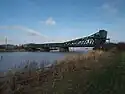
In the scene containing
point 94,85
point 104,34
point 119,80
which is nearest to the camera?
point 94,85

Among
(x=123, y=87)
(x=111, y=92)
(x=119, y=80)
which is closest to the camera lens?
(x=111, y=92)

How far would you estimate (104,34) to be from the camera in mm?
119062

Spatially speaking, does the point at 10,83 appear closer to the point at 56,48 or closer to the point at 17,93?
the point at 17,93

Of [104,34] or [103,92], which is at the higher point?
[104,34]

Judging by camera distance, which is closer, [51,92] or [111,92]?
[111,92]

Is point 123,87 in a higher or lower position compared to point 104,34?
lower

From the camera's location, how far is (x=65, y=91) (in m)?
7.68

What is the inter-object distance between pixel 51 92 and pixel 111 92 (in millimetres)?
2177

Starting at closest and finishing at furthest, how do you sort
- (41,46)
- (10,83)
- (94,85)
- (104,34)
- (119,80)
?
(94,85), (119,80), (10,83), (104,34), (41,46)

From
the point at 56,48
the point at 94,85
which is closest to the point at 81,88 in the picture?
the point at 94,85

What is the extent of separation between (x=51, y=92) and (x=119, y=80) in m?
3.00

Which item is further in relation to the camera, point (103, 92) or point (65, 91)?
point (65, 91)

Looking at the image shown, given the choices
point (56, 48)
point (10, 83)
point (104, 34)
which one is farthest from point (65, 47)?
point (10, 83)

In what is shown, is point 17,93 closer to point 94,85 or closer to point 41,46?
point 94,85
